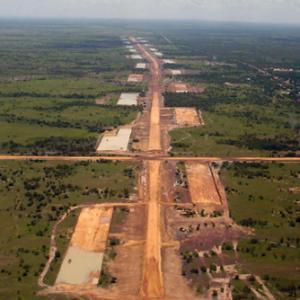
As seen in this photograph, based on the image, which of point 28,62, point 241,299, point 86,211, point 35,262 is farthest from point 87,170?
point 28,62

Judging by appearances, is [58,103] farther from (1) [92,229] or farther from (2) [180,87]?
(1) [92,229]

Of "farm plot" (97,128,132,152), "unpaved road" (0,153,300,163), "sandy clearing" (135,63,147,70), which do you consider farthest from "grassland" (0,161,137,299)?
"sandy clearing" (135,63,147,70)

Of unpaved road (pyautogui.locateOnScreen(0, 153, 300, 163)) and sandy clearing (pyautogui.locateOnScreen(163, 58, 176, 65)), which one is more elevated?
sandy clearing (pyautogui.locateOnScreen(163, 58, 176, 65))

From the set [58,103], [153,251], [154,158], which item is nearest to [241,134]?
[154,158]

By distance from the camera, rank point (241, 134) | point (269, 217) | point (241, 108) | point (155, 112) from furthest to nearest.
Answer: point (241, 108) < point (155, 112) < point (241, 134) < point (269, 217)

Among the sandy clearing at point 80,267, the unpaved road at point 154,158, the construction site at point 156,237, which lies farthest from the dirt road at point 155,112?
the sandy clearing at point 80,267

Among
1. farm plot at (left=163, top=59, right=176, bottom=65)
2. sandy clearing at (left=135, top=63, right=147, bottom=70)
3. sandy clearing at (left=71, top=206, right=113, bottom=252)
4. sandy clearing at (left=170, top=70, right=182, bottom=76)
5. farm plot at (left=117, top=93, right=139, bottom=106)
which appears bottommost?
sandy clearing at (left=71, top=206, right=113, bottom=252)

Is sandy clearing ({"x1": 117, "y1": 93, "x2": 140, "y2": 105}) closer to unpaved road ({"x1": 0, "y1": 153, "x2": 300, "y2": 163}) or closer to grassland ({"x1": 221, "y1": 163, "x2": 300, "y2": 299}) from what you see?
unpaved road ({"x1": 0, "y1": 153, "x2": 300, "y2": 163})

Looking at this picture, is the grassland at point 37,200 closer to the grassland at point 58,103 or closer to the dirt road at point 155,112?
the grassland at point 58,103
